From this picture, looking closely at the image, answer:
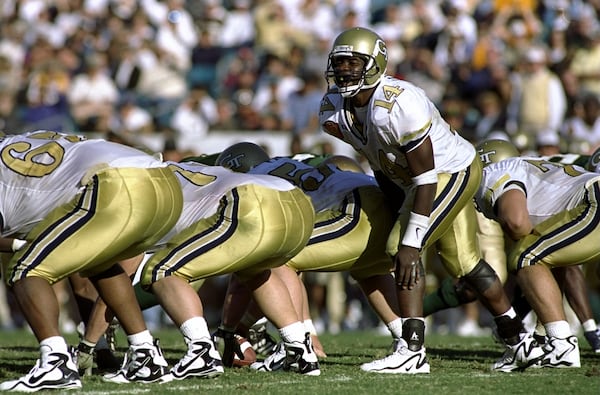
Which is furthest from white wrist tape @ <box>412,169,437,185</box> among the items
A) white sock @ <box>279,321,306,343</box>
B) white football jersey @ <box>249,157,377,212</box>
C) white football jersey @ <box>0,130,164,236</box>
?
white football jersey @ <box>0,130,164,236</box>

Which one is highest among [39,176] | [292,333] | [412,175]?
[39,176]

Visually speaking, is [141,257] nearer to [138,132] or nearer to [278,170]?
[278,170]

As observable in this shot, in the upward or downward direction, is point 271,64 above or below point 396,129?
above

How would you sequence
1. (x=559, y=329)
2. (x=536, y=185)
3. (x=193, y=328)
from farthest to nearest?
(x=536, y=185) < (x=559, y=329) < (x=193, y=328)

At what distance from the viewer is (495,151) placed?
766cm

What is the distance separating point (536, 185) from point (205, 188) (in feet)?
6.64

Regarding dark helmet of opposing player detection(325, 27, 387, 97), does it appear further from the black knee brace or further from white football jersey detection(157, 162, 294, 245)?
the black knee brace

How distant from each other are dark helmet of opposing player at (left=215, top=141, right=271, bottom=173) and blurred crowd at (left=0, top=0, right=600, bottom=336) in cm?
453

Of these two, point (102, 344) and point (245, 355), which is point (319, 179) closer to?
point (245, 355)

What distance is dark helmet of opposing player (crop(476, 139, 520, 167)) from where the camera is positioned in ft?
24.9

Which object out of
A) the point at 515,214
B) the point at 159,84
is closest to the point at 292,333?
the point at 515,214

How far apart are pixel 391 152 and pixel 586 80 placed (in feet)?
23.9

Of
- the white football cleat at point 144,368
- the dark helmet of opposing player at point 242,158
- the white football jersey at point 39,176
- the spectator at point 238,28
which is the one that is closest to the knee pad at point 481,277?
the dark helmet of opposing player at point 242,158

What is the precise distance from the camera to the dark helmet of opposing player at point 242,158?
23.7 ft
